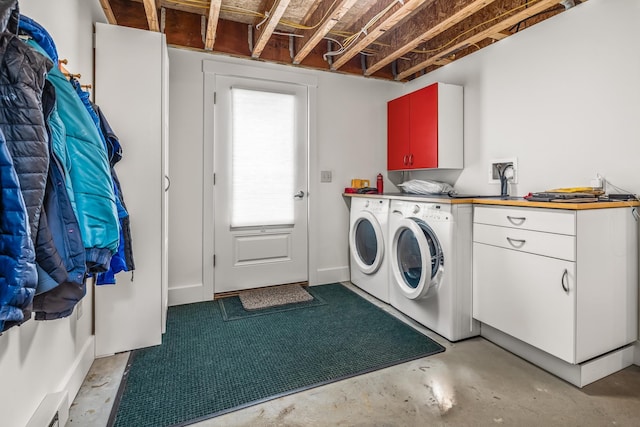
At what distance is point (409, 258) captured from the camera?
2.60 meters

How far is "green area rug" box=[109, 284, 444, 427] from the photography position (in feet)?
5.31

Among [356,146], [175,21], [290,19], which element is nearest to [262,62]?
[290,19]

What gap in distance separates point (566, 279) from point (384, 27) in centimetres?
205

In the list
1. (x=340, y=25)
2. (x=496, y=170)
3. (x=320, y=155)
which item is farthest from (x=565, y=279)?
(x=340, y=25)

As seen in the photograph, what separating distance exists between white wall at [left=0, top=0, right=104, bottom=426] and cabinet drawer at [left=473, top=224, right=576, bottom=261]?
2.36 m

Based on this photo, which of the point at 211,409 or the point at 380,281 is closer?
the point at 211,409

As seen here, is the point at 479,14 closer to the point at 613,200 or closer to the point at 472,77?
the point at 472,77

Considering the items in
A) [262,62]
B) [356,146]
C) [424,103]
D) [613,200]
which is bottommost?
[613,200]

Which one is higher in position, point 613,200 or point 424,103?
point 424,103

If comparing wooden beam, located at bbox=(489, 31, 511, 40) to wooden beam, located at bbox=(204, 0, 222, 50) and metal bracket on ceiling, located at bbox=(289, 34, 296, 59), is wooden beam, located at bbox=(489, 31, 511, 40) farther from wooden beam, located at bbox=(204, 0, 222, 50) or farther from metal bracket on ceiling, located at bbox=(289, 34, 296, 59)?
wooden beam, located at bbox=(204, 0, 222, 50)

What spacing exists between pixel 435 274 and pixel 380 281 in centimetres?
75

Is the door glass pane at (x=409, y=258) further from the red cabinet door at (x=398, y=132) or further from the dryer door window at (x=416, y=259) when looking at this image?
the red cabinet door at (x=398, y=132)

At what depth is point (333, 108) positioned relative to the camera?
3.53m

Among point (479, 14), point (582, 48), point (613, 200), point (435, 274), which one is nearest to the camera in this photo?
point (613, 200)
